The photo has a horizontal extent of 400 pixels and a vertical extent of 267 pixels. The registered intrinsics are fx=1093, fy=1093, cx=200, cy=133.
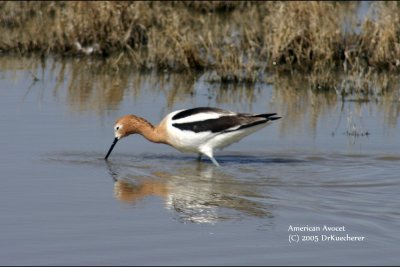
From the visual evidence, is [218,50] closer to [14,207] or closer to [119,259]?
[14,207]

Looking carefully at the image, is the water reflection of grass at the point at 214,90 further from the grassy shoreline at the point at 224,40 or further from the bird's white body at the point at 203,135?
the bird's white body at the point at 203,135

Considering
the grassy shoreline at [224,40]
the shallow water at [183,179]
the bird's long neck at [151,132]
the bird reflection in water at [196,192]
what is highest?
the grassy shoreline at [224,40]

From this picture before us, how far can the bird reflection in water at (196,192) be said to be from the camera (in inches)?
292

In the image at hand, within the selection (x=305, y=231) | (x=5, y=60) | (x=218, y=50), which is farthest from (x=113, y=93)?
(x=305, y=231)

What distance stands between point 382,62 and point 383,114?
2.12 metres

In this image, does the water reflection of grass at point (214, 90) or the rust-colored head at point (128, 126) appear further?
the water reflection of grass at point (214, 90)

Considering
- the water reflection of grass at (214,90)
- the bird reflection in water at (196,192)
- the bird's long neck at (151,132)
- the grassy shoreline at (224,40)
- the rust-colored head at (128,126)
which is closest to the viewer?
the bird reflection in water at (196,192)

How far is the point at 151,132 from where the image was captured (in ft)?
31.3

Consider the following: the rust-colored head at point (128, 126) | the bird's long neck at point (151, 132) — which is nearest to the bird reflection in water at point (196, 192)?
the bird's long neck at point (151, 132)

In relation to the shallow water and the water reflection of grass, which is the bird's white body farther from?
the water reflection of grass

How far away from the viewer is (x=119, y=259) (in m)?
6.21

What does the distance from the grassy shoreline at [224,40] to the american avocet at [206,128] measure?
297 cm

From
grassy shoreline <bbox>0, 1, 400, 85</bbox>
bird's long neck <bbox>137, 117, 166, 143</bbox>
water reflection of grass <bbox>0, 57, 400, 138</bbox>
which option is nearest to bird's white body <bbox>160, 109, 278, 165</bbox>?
bird's long neck <bbox>137, 117, 166, 143</bbox>

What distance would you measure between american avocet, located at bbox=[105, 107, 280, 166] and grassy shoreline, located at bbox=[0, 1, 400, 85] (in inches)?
117
